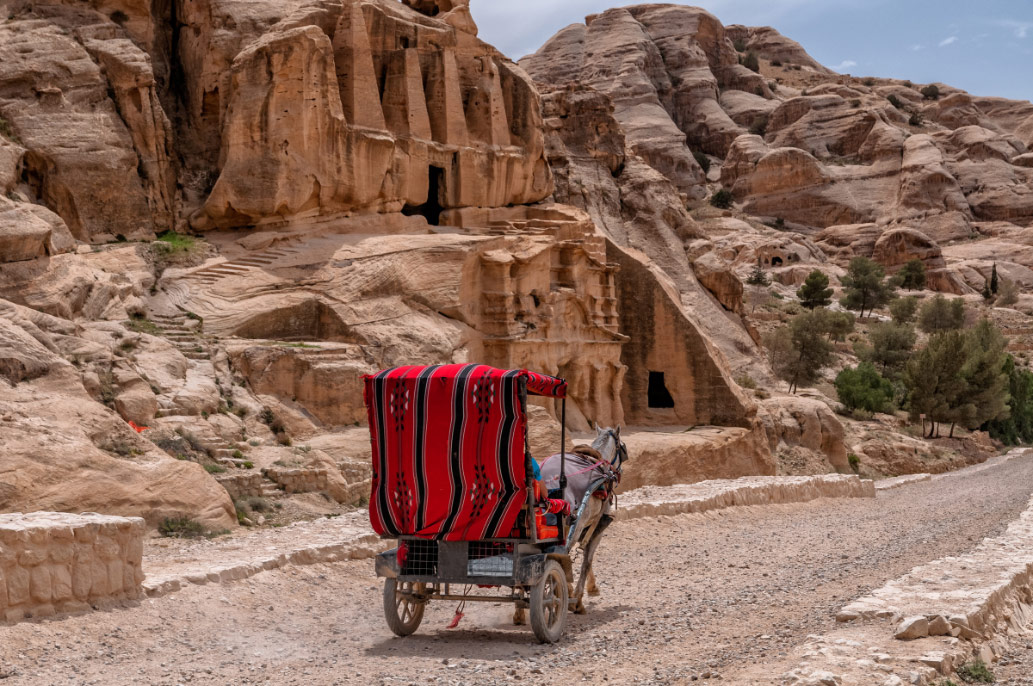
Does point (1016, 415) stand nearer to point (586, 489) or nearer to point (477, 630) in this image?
point (586, 489)

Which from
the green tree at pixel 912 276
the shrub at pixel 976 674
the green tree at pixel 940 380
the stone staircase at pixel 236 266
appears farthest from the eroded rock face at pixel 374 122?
the green tree at pixel 912 276

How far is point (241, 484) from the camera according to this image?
1593cm

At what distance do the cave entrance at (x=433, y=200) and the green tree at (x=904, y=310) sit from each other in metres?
41.2

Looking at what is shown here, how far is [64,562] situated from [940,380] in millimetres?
42410

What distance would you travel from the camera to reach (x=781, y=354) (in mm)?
51750

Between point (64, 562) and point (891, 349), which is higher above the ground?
point (891, 349)

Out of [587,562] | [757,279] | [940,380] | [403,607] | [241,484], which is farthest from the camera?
[757,279]

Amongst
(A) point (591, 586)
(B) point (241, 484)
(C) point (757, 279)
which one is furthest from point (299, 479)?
(C) point (757, 279)

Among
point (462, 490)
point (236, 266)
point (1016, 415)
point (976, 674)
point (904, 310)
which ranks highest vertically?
point (236, 266)

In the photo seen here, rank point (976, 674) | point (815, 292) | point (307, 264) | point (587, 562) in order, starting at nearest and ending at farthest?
point (976, 674) < point (587, 562) < point (307, 264) < point (815, 292)

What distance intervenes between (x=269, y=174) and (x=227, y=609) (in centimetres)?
1676

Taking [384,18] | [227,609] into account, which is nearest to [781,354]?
[384,18]

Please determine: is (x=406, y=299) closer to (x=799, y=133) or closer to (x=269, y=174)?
(x=269, y=174)

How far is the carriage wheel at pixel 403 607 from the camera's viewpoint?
9391 millimetres
